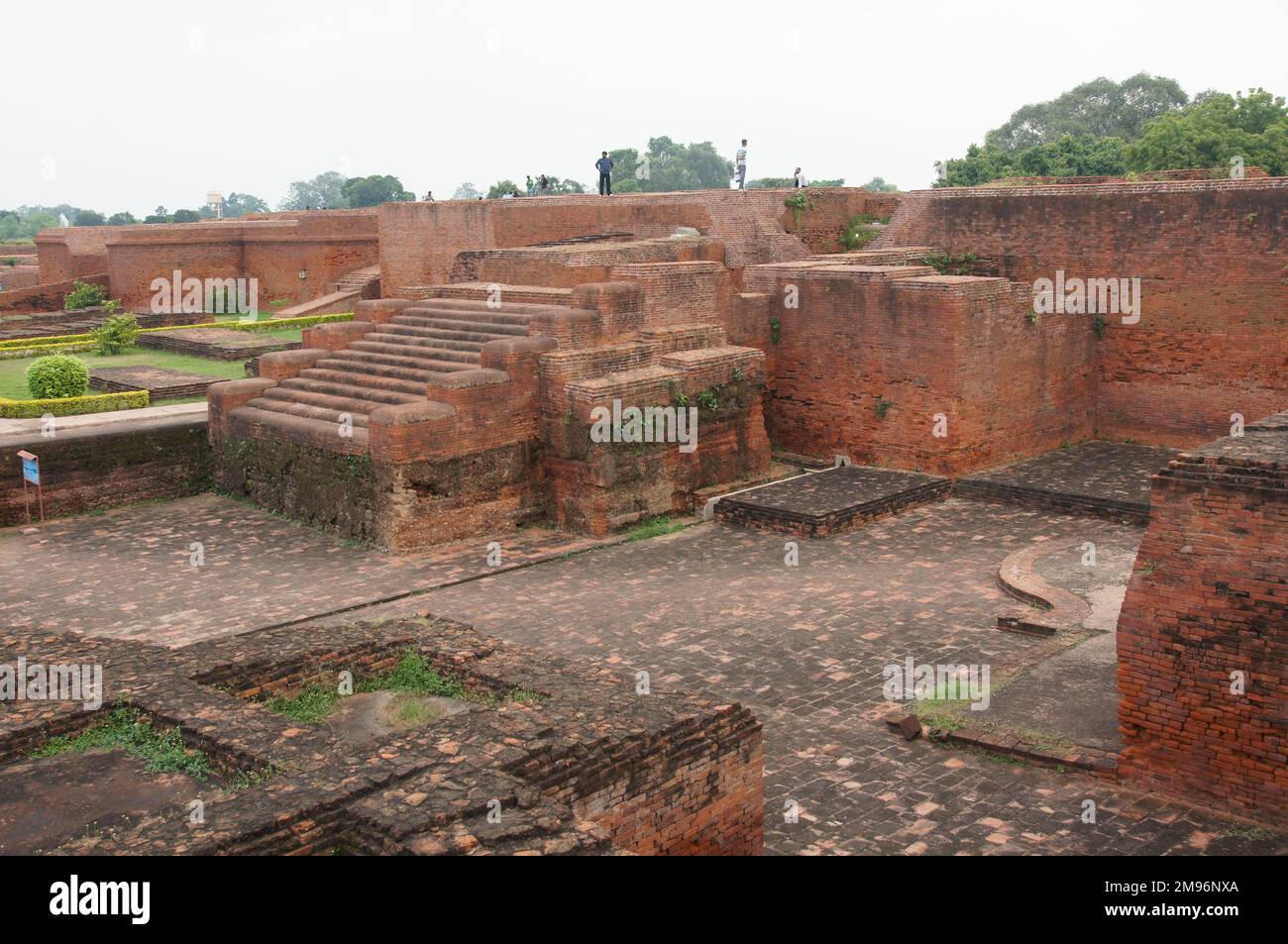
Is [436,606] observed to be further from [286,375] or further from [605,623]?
[286,375]

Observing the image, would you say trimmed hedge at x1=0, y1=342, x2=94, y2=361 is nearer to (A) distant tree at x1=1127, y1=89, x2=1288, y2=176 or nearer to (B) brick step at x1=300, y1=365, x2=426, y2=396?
(B) brick step at x1=300, y1=365, x2=426, y2=396

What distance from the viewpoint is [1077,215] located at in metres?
12.6

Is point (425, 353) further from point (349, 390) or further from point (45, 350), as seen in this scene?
point (45, 350)

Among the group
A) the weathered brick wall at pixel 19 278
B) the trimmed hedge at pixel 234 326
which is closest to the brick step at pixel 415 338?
the trimmed hedge at pixel 234 326

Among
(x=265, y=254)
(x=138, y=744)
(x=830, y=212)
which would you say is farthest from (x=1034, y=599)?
(x=265, y=254)

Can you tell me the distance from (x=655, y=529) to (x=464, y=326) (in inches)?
111

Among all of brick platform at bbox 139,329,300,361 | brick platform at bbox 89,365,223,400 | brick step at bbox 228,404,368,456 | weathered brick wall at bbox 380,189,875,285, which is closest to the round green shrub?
brick platform at bbox 89,365,223,400

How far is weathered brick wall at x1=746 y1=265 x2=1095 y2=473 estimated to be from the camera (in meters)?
11.5

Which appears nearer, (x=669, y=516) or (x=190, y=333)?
(x=669, y=516)

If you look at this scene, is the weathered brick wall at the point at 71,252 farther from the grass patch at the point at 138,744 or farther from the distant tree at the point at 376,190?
the distant tree at the point at 376,190

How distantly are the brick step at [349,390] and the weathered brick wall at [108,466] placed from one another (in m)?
0.97

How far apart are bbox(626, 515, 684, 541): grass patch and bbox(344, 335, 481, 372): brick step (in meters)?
2.02
